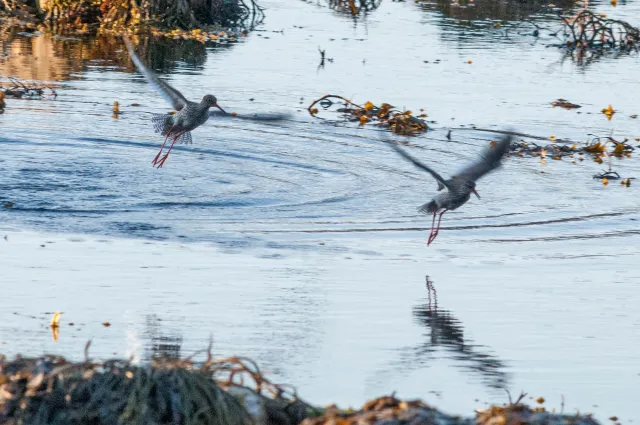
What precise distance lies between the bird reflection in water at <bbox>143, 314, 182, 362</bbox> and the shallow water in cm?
2

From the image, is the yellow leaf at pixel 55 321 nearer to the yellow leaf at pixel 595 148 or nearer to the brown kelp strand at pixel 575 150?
the brown kelp strand at pixel 575 150

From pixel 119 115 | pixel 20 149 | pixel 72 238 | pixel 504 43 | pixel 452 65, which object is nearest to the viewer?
pixel 72 238

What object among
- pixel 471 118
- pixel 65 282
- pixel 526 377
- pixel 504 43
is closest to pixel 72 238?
pixel 65 282

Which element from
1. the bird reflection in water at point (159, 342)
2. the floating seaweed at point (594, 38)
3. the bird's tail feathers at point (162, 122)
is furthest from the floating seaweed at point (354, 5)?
the bird reflection in water at point (159, 342)

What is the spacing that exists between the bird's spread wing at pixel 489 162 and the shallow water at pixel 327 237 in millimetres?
597

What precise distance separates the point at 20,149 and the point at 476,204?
491 centimetres

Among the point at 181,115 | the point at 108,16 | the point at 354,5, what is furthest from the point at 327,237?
the point at 354,5

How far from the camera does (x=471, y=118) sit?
637 inches

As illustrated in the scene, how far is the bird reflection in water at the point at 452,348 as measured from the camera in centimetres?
700

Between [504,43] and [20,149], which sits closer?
Answer: [20,149]

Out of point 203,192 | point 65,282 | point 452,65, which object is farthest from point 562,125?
point 65,282

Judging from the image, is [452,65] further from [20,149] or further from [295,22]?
[20,149]

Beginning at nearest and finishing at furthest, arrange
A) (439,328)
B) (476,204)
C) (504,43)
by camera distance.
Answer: (439,328), (476,204), (504,43)

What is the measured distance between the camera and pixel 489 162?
9578mm
